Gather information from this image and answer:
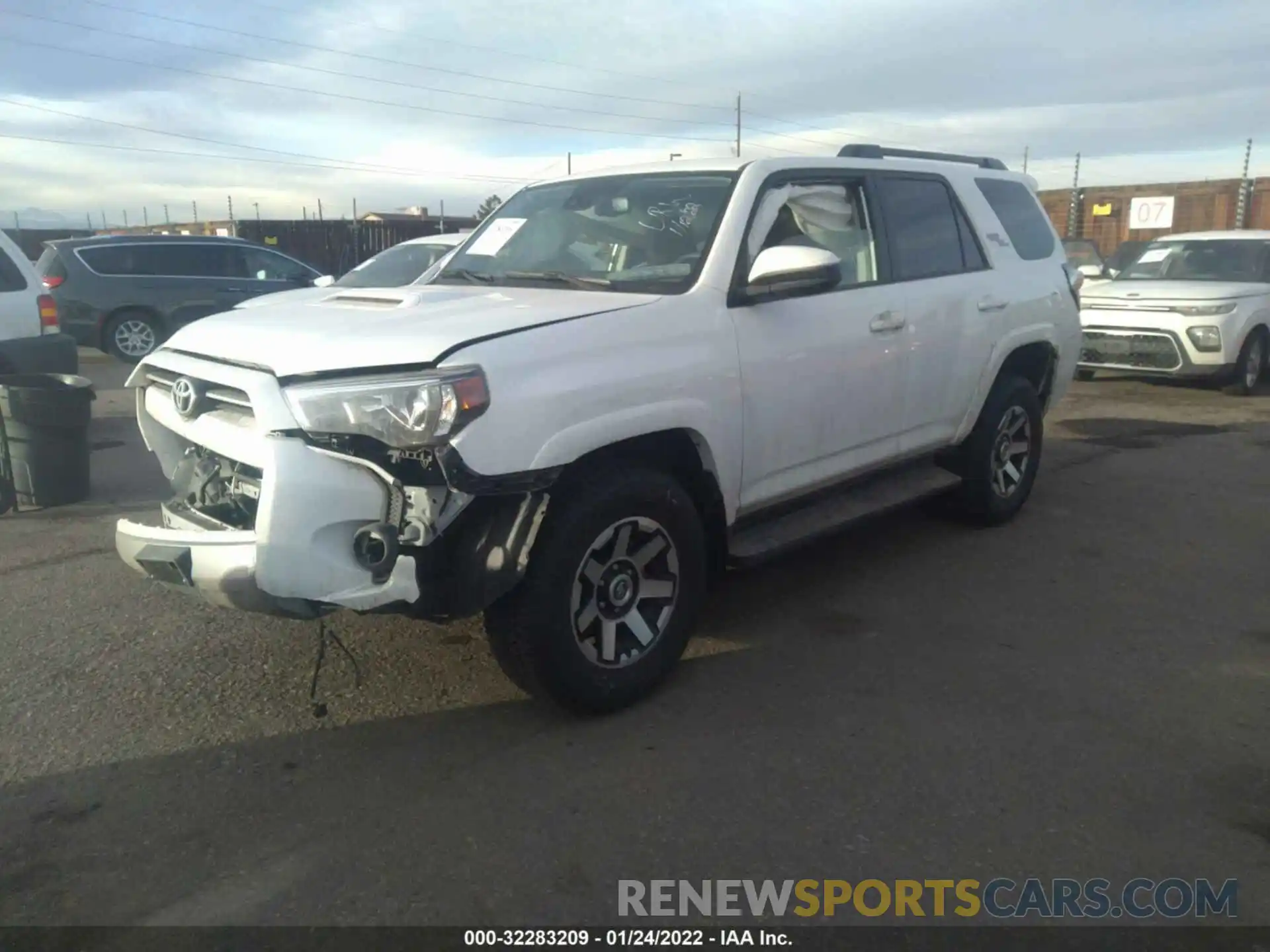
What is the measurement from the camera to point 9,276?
25.1 feet

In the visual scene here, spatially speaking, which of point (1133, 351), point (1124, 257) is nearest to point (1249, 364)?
point (1133, 351)

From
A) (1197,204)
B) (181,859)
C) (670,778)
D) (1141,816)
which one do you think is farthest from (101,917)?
(1197,204)

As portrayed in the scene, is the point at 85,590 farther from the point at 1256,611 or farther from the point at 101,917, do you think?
the point at 1256,611

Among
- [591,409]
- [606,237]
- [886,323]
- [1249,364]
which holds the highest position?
[606,237]

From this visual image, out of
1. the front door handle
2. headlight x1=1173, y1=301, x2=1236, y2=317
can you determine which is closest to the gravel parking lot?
the front door handle

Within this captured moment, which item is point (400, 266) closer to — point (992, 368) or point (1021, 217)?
point (1021, 217)

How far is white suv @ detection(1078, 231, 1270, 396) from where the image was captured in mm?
10719

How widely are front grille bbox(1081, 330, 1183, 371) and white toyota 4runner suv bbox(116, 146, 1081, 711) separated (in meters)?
6.41

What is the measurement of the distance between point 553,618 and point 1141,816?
1.85 meters

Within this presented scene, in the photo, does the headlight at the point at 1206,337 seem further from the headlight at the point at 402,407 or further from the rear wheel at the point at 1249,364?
the headlight at the point at 402,407

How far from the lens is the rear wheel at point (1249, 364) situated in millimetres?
10930
